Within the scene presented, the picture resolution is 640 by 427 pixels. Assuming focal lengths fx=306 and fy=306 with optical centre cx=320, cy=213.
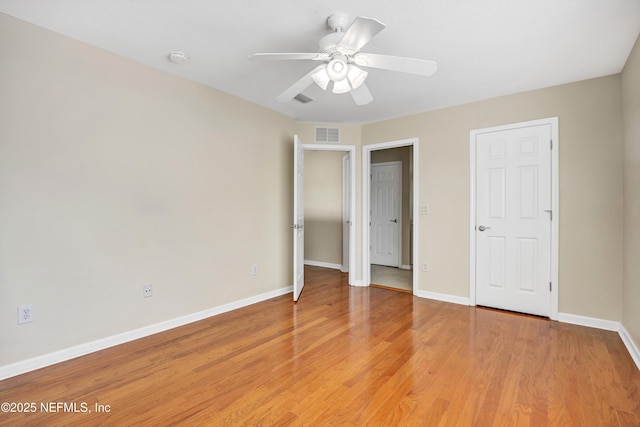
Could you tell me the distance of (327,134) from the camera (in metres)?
4.55

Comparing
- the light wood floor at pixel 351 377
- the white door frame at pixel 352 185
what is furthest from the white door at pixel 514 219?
the white door frame at pixel 352 185

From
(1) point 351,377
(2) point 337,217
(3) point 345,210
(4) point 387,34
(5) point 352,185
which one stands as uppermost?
(4) point 387,34

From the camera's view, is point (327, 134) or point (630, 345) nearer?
point (630, 345)

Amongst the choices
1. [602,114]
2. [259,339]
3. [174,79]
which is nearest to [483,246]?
[602,114]

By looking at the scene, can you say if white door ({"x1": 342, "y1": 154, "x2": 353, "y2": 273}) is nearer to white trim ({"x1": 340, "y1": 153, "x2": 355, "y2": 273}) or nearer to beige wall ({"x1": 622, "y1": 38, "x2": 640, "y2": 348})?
white trim ({"x1": 340, "y1": 153, "x2": 355, "y2": 273})

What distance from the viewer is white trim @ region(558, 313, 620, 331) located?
2863 millimetres

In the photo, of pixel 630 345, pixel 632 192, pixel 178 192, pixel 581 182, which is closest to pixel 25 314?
pixel 178 192

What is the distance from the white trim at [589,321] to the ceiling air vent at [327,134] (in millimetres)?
3416

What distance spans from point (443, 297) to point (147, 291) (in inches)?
131

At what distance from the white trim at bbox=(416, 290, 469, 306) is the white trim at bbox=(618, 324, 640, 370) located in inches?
52.0

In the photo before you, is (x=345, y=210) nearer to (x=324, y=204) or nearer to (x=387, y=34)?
(x=324, y=204)

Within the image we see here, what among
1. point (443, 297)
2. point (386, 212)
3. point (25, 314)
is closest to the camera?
point (25, 314)

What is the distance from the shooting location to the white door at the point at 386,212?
5996mm

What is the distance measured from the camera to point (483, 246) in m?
3.60
